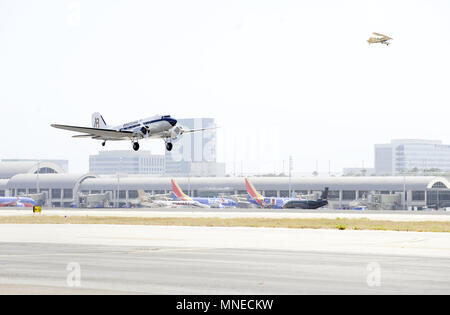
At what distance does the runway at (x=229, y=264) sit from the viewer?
1886cm

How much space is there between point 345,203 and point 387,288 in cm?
12966

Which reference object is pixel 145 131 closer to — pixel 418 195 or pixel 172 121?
pixel 172 121

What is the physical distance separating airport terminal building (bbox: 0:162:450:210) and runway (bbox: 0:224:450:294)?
3975 inches

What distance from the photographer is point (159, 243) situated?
118 feet

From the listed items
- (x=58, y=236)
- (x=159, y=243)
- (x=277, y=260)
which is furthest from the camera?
(x=58, y=236)

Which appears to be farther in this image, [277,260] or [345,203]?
[345,203]

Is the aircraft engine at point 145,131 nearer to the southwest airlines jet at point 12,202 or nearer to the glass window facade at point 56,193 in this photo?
the southwest airlines jet at point 12,202

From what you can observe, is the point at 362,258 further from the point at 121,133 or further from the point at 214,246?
the point at 121,133

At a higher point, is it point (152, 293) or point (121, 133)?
point (121, 133)

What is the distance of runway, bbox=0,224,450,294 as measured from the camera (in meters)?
18.9

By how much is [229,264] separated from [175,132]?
928 inches

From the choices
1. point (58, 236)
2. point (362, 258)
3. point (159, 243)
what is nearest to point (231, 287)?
point (362, 258)

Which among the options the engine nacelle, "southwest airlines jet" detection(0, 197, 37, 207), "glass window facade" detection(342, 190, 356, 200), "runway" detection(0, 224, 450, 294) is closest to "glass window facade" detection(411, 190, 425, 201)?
"glass window facade" detection(342, 190, 356, 200)
